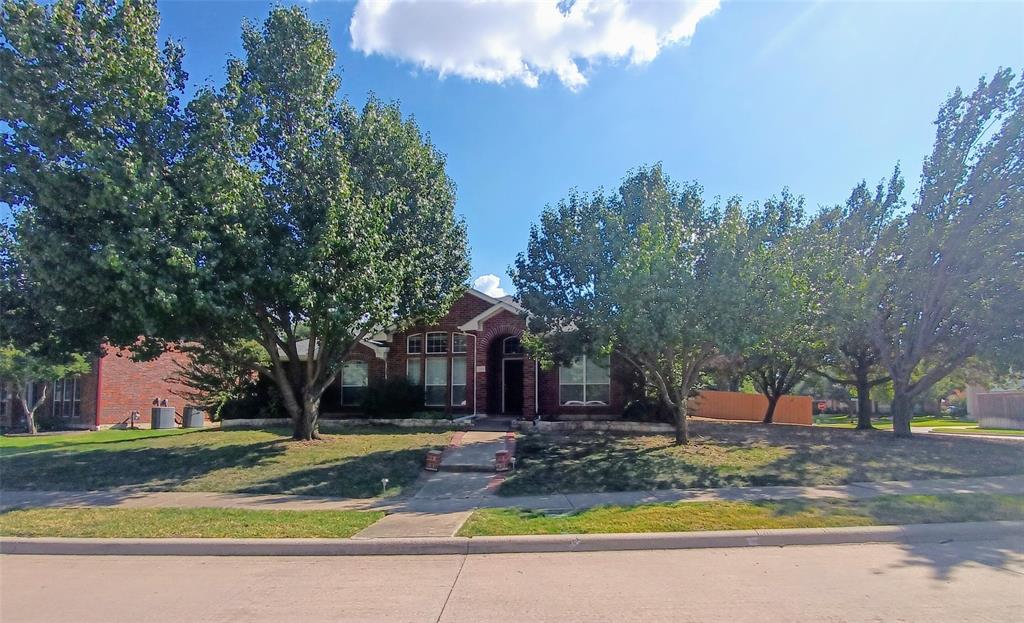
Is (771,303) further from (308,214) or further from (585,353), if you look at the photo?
(308,214)

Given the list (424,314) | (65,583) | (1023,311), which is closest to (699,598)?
(65,583)

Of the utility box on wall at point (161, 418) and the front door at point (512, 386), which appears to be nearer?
the front door at point (512, 386)

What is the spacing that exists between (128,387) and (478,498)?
26.3 metres

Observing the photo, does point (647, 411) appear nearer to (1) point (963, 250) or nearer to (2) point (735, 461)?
(2) point (735, 461)

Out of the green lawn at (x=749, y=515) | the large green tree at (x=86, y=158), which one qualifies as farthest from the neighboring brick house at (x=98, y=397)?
the green lawn at (x=749, y=515)

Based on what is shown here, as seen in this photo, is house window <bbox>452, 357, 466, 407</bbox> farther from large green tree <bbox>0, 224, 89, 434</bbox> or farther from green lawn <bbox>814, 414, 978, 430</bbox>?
green lawn <bbox>814, 414, 978, 430</bbox>

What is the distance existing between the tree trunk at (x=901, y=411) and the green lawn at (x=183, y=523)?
15758 millimetres

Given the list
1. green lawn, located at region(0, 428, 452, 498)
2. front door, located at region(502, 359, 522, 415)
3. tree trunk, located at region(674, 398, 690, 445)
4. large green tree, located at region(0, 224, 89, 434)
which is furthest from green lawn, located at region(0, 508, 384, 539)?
front door, located at region(502, 359, 522, 415)

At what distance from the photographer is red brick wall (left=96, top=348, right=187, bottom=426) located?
94.6 ft

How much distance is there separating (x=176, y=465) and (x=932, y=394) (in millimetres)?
48322

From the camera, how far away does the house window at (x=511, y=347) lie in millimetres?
23047

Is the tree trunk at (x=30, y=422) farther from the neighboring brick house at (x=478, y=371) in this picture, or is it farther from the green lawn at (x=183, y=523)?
the green lawn at (x=183, y=523)

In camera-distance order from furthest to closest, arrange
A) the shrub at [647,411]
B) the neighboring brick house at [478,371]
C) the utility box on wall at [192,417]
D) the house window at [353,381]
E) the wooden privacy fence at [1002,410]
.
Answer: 1. the wooden privacy fence at [1002,410]
2. the utility box on wall at [192,417]
3. the house window at [353,381]
4. the neighboring brick house at [478,371]
5. the shrub at [647,411]

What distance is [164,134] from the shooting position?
503 inches
